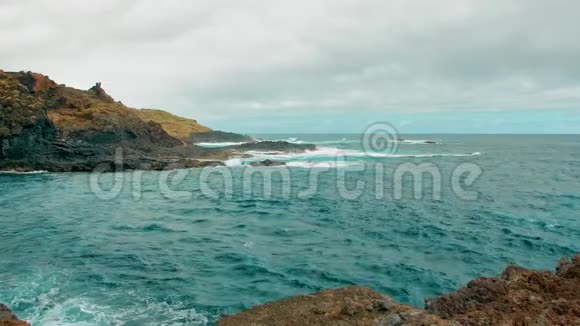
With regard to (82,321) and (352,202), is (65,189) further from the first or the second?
(82,321)

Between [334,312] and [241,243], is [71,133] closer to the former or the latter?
[241,243]

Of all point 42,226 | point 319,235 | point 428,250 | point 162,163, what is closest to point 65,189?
point 42,226

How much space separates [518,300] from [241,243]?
17.6 metres

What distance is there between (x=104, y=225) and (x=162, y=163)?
135ft

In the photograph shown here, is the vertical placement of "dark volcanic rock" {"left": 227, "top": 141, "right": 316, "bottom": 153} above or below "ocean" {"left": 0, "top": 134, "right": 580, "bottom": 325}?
above

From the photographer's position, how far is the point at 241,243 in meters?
23.7

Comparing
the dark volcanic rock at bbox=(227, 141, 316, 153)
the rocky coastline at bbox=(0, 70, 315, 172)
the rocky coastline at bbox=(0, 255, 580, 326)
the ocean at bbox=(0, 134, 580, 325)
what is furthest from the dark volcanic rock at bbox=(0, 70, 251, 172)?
the rocky coastline at bbox=(0, 255, 580, 326)

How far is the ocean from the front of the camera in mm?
15648

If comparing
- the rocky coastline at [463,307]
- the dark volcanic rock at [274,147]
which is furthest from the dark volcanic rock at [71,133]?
the rocky coastline at [463,307]

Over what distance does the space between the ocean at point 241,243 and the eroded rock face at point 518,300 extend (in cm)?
762

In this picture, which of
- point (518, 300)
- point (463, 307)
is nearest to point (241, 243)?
point (463, 307)

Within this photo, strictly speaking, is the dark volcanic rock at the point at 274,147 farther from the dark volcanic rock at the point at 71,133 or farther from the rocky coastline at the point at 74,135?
the rocky coastline at the point at 74,135

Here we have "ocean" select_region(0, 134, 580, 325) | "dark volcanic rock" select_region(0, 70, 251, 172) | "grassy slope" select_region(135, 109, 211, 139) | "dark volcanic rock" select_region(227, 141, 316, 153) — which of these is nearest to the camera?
"ocean" select_region(0, 134, 580, 325)
